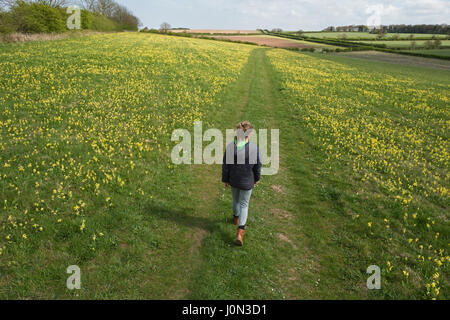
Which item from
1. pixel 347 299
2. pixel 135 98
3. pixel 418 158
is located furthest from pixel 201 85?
pixel 347 299

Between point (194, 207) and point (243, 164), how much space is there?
2997 mm

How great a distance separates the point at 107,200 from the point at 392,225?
9.38 m

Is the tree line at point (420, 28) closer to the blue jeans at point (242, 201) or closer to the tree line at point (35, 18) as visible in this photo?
the tree line at point (35, 18)

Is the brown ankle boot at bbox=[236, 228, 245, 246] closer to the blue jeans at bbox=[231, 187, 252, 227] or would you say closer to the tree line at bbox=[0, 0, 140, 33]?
the blue jeans at bbox=[231, 187, 252, 227]

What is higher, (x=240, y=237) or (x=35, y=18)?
(x=35, y=18)

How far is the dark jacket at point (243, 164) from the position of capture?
21.8 ft

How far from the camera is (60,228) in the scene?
6.83 meters

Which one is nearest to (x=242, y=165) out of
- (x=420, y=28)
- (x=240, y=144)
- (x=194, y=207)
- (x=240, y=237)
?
(x=240, y=144)

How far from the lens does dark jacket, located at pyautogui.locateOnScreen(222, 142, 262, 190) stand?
665 cm

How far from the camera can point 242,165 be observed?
263 inches

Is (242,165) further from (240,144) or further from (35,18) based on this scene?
(35,18)

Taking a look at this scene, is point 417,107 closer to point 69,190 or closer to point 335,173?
point 335,173

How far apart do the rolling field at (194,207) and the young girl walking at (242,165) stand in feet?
4.12

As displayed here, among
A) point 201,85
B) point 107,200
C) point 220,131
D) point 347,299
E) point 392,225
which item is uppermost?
point 201,85
